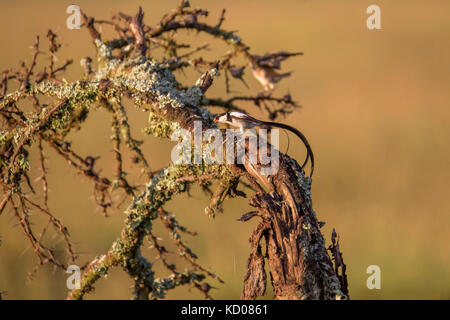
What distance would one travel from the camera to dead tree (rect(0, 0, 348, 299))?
1923mm

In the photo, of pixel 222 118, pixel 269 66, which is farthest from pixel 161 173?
pixel 269 66

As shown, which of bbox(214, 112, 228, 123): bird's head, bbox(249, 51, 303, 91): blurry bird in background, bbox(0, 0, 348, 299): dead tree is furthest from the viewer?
bbox(249, 51, 303, 91): blurry bird in background

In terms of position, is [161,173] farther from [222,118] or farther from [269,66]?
[269,66]

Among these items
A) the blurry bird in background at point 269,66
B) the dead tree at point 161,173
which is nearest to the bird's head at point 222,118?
the dead tree at point 161,173

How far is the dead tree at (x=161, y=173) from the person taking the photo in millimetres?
1923

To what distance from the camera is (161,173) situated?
245 cm

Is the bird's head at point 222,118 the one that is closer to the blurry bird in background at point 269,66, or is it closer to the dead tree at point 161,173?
the dead tree at point 161,173

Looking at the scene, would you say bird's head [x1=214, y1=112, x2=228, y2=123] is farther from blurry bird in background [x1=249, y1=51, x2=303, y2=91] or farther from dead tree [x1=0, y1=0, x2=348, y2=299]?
blurry bird in background [x1=249, y1=51, x2=303, y2=91]

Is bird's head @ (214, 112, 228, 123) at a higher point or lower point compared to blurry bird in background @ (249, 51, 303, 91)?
lower

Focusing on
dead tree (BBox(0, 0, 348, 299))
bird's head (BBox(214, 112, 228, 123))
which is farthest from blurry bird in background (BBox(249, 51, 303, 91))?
bird's head (BBox(214, 112, 228, 123))

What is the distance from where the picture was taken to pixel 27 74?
311 cm

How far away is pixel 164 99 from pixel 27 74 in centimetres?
107

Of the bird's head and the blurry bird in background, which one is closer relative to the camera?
the bird's head

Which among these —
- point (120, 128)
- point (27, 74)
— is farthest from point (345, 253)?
point (27, 74)
